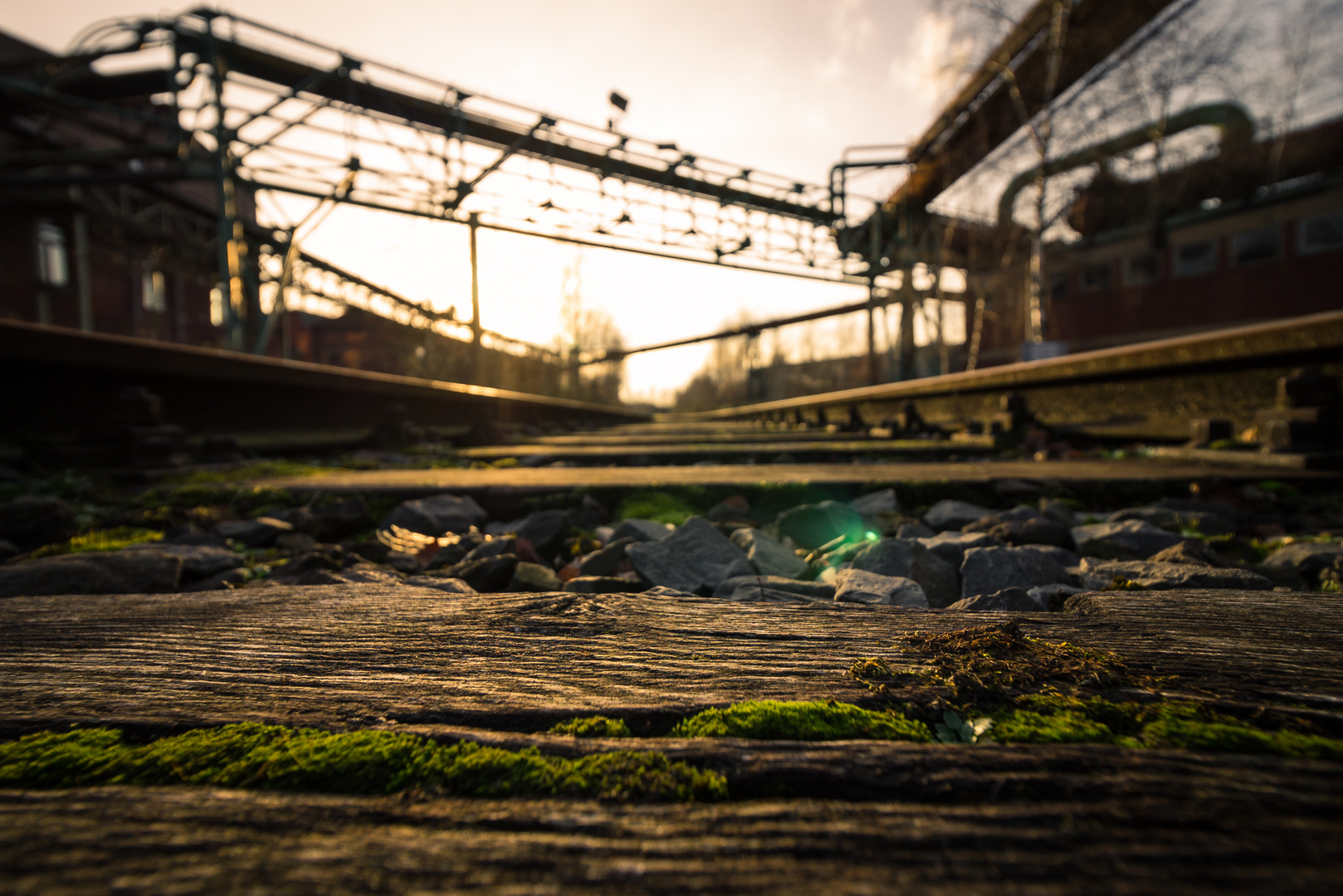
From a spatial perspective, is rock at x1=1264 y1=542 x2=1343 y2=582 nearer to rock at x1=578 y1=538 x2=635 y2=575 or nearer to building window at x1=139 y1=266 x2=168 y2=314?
rock at x1=578 y1=538 x2=635 y2=575

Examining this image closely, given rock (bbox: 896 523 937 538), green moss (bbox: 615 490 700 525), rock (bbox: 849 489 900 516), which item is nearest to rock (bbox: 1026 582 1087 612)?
rock (bbox: 896 523 937 538)

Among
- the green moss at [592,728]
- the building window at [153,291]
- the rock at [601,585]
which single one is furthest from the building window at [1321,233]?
the building window at [153,291]

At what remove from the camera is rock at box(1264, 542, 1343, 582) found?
1.14m

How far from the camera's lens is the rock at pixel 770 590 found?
1.07 meters

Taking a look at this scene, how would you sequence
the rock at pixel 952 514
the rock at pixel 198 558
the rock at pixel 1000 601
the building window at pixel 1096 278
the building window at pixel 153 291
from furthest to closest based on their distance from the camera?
the building window at pixel 153 291
the building window at pixel 1096 278
the rock at pixel 952 514
the rock at pixel 198 558
the rock at pixel 1000 601

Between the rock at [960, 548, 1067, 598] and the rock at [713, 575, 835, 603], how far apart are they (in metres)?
0.29

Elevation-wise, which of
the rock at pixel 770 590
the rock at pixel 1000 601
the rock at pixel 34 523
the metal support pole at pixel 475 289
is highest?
Result: the metal support pole at pixel 475 289

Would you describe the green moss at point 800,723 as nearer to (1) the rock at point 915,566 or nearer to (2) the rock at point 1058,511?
(1) the rock at point 915,566

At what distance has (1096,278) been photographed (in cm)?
1942

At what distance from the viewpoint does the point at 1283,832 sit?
35cm

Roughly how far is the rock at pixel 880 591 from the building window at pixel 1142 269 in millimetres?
22922

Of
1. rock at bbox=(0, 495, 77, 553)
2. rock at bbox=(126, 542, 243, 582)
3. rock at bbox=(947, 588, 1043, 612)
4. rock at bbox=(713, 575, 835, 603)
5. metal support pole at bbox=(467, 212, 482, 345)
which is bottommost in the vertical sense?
rock at bbox=(713, 575, 835, 603)

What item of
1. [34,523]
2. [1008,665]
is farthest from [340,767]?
[34,523]

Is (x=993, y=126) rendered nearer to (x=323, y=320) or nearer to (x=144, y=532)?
(x=144, y=532)
